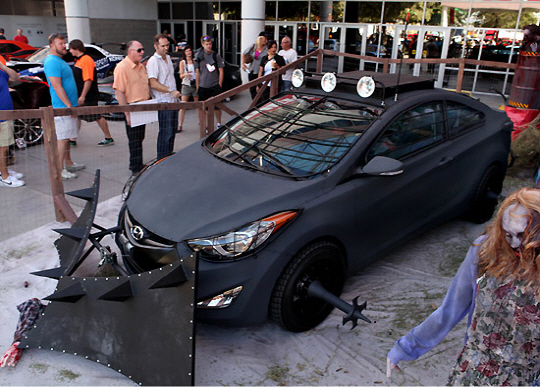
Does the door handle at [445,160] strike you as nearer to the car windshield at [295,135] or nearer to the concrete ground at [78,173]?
the car windshield at [295,135]

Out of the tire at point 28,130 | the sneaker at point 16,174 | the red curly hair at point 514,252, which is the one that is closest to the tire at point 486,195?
the red curly hair at point 514,252

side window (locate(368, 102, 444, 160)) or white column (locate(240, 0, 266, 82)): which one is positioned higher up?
white column (locate(240, 0, 266, 82))

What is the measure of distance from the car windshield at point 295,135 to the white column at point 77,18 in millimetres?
17968

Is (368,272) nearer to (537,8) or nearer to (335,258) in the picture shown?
(335,258)

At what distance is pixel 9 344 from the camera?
3303 millimetres

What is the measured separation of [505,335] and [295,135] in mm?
2552

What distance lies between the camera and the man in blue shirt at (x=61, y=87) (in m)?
6.30

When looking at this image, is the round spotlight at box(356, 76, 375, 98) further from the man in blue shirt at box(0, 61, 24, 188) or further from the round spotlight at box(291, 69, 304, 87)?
the man in blue shirt at box(0, 61, 24, 188)

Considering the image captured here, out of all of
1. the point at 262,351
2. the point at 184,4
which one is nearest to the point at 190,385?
the point at 262,351

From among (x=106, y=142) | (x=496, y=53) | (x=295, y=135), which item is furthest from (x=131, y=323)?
(x=496, y=53)

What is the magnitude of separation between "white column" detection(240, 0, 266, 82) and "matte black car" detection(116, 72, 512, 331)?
11.3 m

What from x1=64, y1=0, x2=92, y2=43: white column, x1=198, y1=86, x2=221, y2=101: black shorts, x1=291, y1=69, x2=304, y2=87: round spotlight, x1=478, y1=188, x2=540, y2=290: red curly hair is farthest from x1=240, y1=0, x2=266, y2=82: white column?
x1=478, y1=188, x2=540, y2=290: red curly hair

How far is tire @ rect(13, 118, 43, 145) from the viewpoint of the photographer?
23.8 feet

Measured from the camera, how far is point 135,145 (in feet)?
22.1
